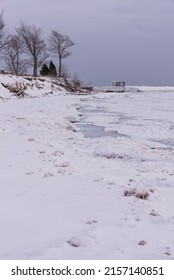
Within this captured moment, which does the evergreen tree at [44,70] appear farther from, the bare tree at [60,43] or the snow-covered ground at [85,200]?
the snow-covered ground at [85,200]

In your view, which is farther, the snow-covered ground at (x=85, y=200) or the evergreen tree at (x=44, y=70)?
the evergreen tree at (x=44, y=70)

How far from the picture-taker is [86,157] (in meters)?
10.5

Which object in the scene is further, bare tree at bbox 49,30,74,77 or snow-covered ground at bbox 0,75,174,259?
bare tree at bbox 49,30,74,77

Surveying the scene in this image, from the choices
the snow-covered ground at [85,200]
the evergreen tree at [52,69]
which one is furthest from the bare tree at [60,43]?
the snow-covered ground at [85,200]

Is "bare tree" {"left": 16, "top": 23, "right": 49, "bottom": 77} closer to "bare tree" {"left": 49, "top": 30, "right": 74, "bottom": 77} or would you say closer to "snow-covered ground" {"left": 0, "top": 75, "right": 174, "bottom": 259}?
"bare tree" {"left": 49, "top": 30, "right": 74, "bottom": 77}

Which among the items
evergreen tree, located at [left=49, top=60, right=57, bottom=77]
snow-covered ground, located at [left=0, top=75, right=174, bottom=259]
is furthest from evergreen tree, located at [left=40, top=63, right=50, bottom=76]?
snow-covered ground, located at [left=0, top=75, right=174, bottom=259]

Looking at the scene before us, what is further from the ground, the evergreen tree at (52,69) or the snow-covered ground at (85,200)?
the evergreen tree at (52,69)

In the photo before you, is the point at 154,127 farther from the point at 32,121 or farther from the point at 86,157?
the point at 86,157

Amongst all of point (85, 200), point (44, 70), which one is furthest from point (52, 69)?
point (85, 200)

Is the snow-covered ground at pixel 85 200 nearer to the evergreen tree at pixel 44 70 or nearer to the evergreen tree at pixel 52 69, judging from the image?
the evergreen tree at pixel 52 69

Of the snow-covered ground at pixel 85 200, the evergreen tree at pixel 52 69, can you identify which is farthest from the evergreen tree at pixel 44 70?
the snow-covered ground at pixel 85 200

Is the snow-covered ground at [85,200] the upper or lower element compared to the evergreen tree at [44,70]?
lower
